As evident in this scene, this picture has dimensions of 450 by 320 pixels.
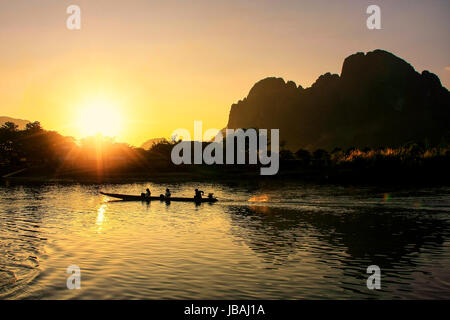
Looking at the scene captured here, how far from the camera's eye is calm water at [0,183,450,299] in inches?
587

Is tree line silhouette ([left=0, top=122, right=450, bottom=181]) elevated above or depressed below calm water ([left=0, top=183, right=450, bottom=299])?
above

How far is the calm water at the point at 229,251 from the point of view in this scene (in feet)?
49.0

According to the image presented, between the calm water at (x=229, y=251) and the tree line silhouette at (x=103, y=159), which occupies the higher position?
the tree line silhouette at (x=103, y=159)

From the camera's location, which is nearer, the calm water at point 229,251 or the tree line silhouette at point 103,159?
the calm water at point 229,251

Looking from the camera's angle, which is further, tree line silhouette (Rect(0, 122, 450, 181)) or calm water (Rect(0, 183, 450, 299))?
tree line silhouette (Rect(0, 122, 450, 181))

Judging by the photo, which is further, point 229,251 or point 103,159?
point 103,159

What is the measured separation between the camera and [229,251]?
832 inches

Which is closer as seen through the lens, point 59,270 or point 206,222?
point 59,270

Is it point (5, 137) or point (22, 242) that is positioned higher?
point (5, 137)

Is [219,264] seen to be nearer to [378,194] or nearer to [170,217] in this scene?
[170,217]

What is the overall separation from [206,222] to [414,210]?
17.1 meters

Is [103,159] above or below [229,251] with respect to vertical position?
above
